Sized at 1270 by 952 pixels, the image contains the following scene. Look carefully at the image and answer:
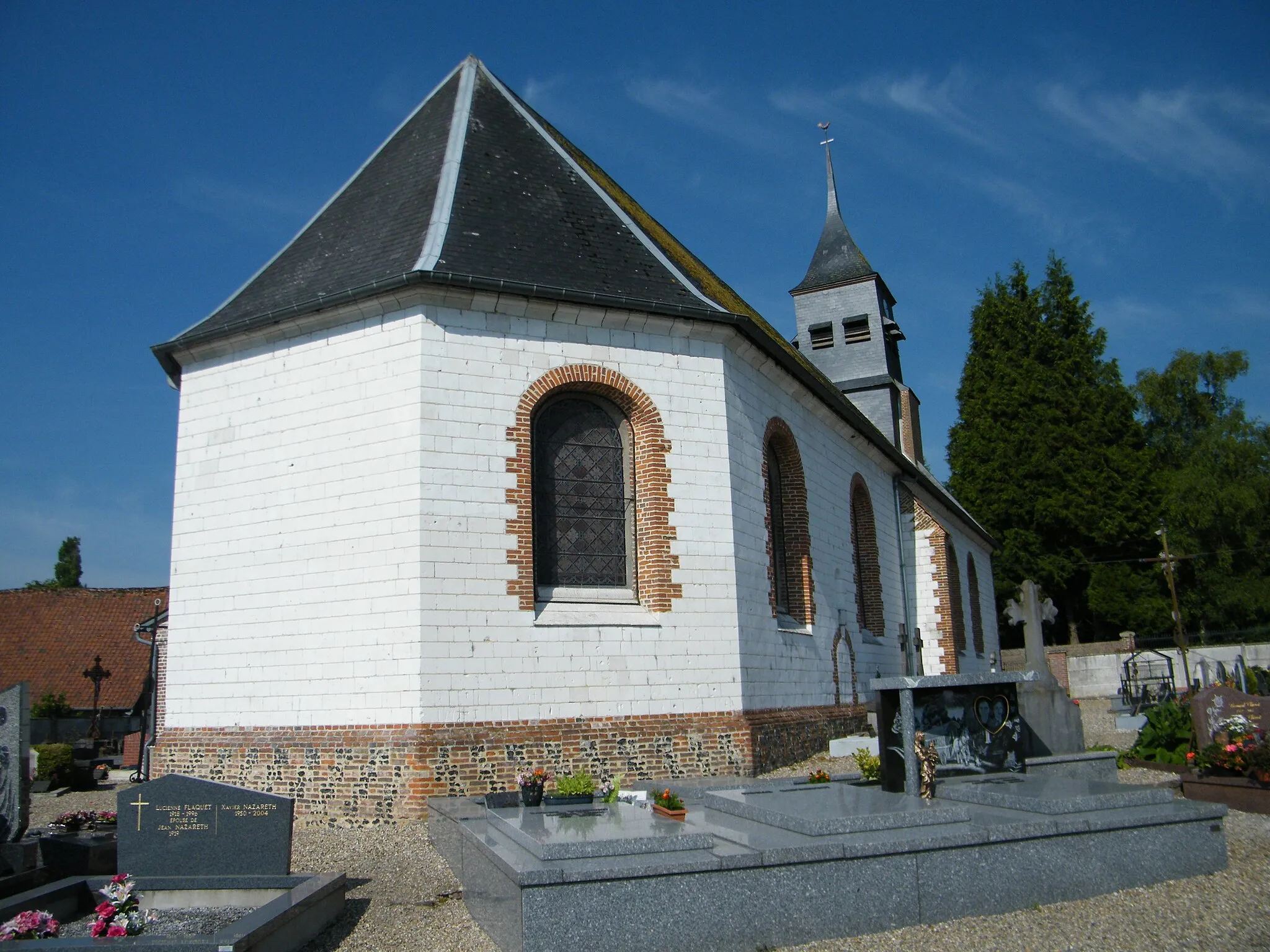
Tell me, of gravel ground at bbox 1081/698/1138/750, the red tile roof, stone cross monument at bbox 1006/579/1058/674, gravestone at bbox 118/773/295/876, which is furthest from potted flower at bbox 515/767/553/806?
the red tile roof

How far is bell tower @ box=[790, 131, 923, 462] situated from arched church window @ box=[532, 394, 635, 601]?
1587 centimetres

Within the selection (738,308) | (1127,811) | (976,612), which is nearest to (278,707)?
(1127,811)

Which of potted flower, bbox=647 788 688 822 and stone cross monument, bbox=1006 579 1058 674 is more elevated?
stone cross monument, bbox=1006 579 1058 674

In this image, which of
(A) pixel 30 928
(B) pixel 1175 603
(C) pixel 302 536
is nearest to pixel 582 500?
(C) pixel 302 536

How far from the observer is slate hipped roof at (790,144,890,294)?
27.2 meters

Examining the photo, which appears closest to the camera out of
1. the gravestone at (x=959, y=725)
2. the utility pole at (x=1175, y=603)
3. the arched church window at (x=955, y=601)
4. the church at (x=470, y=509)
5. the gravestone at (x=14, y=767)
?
the gravestone at (x=14, y=767)

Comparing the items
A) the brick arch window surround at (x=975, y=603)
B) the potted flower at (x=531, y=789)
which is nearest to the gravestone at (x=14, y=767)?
the potted flower at (x=531, y=789)

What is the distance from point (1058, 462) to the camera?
3669cm

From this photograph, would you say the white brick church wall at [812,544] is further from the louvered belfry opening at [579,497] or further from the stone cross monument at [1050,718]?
the stone cross monument at [1050,718]

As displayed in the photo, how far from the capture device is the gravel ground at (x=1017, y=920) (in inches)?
211

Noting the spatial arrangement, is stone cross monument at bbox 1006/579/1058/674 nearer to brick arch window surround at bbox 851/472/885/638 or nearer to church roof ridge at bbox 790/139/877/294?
brick arch window surround at bbox 851/472/885/638

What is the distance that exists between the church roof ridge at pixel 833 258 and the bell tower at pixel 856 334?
0.02 metres

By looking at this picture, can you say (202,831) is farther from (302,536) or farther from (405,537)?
(302,536)

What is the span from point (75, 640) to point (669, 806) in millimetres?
25287
